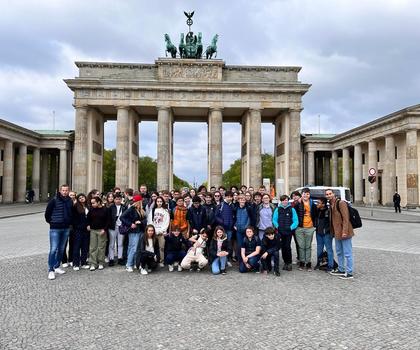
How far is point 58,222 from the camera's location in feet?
28.8

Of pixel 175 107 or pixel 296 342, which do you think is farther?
pixel 175 107

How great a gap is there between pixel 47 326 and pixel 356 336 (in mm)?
4245

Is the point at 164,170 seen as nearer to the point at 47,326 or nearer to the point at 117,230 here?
the point at 117,230

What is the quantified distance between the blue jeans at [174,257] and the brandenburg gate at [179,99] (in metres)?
29.6

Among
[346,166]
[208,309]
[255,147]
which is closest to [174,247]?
[208,309]

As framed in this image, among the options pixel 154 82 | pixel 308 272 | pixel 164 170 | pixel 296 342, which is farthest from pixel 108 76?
pixel 296 342

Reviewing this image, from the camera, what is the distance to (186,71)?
4012 centimetres

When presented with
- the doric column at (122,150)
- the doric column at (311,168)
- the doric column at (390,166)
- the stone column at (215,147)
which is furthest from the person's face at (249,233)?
the doric column at (311,168)

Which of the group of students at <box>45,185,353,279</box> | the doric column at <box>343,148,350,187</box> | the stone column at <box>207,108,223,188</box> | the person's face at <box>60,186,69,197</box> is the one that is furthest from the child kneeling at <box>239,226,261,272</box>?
the doric column at <box>343,148,350,187</box>

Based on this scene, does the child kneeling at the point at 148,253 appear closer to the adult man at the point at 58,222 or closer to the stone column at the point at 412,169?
the adult man at the point at 58,222

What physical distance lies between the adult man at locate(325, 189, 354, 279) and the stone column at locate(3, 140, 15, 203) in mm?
42106

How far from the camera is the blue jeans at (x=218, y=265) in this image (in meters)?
8.99

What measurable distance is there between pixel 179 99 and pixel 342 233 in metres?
33.1

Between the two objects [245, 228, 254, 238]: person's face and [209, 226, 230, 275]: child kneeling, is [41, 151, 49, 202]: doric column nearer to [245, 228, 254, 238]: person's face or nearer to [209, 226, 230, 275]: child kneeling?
[209, 226, 230, 275]: child kneeling
